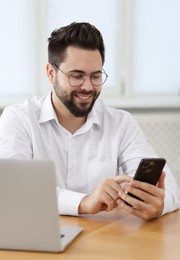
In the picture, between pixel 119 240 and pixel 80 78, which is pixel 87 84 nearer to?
pixel 80 78

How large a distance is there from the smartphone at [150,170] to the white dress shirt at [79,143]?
0.52 meters

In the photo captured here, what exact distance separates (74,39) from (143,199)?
35.9 inches

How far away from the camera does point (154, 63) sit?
169 inches

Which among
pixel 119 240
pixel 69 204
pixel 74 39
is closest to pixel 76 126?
pixel 74 39

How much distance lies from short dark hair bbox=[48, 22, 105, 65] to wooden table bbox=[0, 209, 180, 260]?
0.83 metres

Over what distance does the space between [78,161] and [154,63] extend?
2061 mm

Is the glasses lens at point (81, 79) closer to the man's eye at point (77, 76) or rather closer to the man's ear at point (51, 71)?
the man's eye at point (77, 76)

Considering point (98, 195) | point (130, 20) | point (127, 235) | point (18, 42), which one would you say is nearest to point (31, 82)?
point (18, 42)

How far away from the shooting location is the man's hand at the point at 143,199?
71.7 inches

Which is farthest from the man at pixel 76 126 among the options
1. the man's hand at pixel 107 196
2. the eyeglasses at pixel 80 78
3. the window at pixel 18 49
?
the window at pixel 18 49

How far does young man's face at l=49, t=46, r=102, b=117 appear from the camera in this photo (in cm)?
237

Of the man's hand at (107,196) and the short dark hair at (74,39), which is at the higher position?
the short dark hair at (74,39)

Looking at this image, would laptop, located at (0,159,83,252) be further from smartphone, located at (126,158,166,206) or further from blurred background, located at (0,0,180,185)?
blurred background, located at (0,0,180,185)

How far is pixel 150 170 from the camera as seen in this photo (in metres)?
1.76
